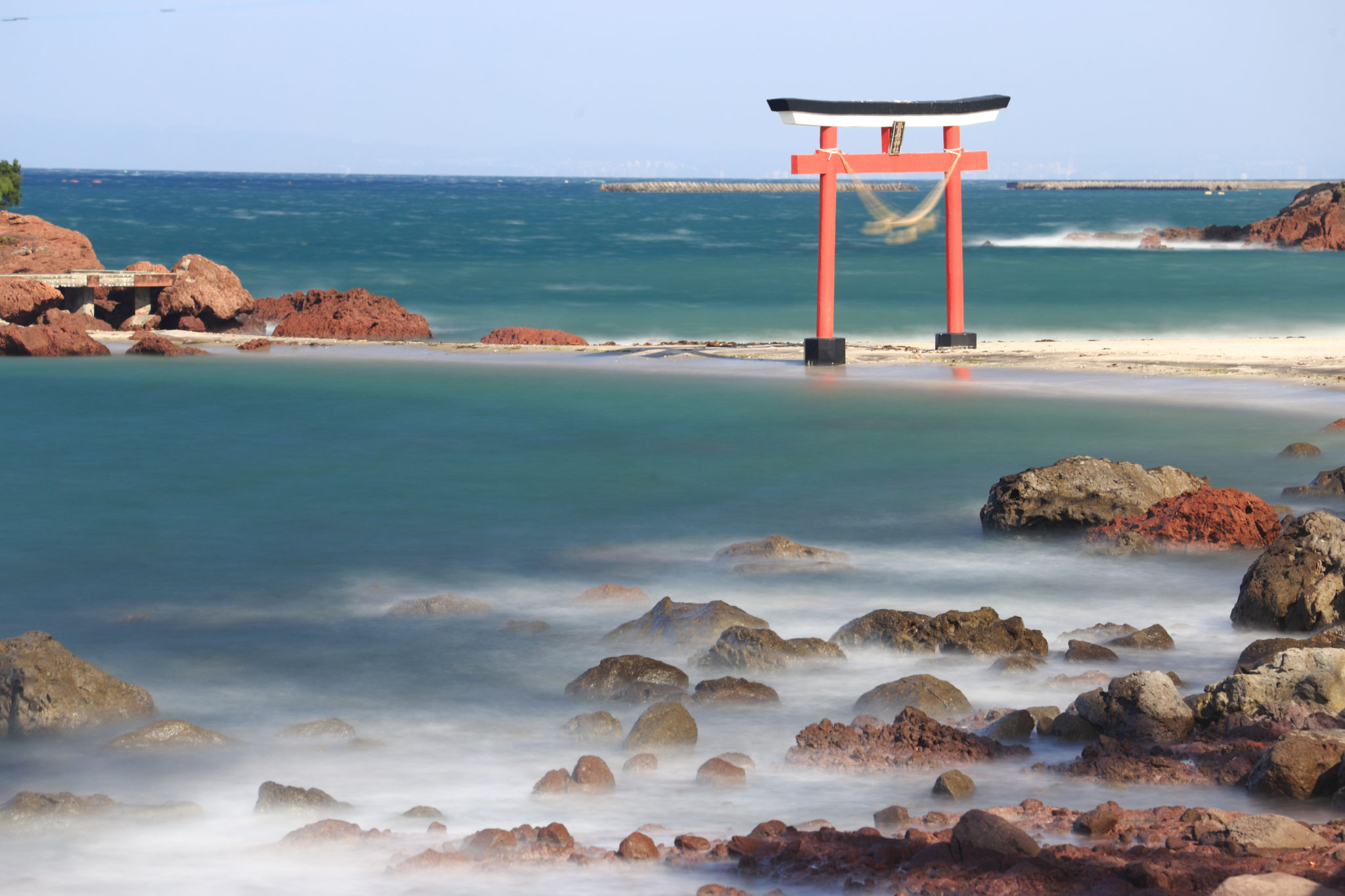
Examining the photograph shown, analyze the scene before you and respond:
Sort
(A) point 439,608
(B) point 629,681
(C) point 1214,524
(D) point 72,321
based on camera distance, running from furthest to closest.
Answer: (D) point 72,321
(C) point 1214,524
(A) point 439,608
(B) point 629,681

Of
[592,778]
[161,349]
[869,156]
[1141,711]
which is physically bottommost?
[592,778]

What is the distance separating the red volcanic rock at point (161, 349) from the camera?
2566cm

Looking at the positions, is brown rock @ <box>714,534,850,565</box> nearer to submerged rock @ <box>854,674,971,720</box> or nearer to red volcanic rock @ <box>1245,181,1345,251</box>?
submerged rock @ <box>854,674,971,720</box>

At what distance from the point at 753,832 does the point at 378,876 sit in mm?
1365

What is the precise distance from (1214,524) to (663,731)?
5498 mm

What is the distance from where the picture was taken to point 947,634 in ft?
26.4

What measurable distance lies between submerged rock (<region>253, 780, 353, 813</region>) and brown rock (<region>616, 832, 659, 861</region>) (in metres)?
1.33

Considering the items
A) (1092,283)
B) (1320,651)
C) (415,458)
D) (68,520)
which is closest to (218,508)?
(68,520)

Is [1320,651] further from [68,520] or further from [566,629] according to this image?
[68,520]

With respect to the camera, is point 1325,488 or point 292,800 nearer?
point 292,800

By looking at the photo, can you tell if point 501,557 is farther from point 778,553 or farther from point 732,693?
point 732,693

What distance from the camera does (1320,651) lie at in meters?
6.57

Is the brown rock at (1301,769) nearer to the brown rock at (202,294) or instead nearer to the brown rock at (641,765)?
the brown rock at (641,765)

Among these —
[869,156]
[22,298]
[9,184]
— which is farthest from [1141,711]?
[9,184]
